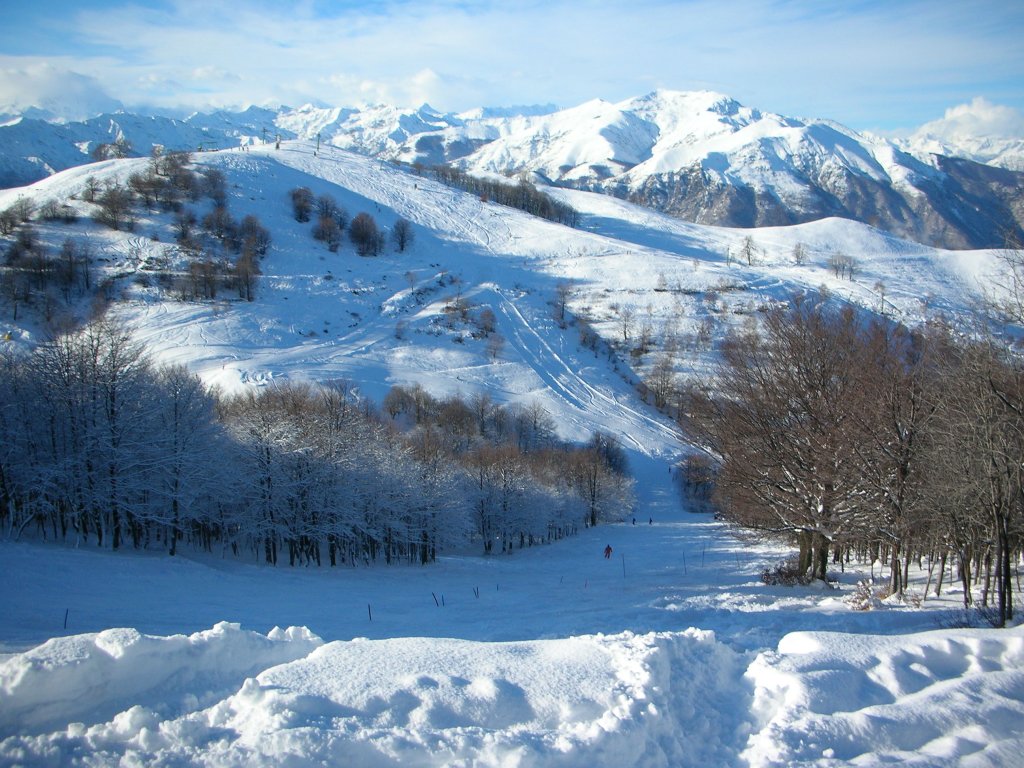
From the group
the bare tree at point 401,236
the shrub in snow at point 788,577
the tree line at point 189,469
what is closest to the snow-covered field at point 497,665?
the shrub in snow at point 788,577

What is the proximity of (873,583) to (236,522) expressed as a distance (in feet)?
93.8

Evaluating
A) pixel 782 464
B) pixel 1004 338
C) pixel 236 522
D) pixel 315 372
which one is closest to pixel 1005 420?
pixel 1004 338

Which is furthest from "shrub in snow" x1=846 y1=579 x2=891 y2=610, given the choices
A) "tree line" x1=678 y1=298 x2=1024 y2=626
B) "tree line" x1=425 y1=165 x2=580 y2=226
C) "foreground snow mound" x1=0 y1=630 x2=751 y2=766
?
"tree line" x1=425 y1=165 x2=580 y2=226

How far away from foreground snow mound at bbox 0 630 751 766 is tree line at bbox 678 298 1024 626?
7.64 metres

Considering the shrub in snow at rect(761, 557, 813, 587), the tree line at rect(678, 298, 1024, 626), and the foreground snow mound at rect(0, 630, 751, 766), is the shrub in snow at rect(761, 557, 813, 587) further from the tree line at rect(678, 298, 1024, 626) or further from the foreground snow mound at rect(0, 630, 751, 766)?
the foreground snow mound at rect(0, 630, 751, 766)

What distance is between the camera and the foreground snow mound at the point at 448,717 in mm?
4859

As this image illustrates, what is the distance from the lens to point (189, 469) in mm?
27172

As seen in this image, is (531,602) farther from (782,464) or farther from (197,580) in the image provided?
(197,580)

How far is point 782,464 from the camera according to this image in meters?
13.8

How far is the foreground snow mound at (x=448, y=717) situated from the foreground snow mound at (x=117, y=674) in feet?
0.32

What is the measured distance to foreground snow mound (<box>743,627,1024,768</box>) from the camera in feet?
16.6

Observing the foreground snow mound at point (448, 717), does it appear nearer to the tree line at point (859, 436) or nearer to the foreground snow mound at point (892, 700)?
the foreground snow mound at point (892, 700)

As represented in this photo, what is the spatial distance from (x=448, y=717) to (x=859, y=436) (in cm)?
1115

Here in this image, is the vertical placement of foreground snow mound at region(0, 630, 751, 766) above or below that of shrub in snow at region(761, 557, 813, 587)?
above
